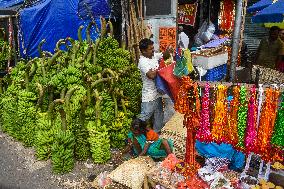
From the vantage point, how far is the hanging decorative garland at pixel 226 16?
42.0 ft

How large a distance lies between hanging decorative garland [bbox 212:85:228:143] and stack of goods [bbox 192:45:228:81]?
410cm

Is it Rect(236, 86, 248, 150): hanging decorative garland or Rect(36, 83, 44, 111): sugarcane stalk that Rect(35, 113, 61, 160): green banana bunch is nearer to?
Rect(36, 83, 44, 111): sugarcane stalk

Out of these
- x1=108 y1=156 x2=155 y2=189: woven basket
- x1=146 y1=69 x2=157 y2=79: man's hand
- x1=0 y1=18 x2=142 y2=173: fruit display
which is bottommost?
x1=108 y1=156 x2=155 y2=189: woven basket

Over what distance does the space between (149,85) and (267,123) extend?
7.61 feet

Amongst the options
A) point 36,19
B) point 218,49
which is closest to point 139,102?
point 218,49

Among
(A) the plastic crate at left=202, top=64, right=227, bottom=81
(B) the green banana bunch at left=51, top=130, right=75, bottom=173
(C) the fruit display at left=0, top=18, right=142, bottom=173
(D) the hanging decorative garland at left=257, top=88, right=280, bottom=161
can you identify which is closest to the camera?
(D) the hanging decorative garland at left=257, top=88, right=280, bottom=161

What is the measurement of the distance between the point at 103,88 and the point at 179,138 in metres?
1.81

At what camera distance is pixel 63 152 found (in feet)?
18.5

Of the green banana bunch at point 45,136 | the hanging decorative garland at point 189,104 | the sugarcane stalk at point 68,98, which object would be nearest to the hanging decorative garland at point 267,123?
the hanging decorative garland at point 189,104

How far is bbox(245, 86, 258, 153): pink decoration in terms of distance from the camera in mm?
3892

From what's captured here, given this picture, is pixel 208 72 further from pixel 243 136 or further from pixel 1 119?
pixel 1 119

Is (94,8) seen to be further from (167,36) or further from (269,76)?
(269,76)

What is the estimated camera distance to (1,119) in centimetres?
809

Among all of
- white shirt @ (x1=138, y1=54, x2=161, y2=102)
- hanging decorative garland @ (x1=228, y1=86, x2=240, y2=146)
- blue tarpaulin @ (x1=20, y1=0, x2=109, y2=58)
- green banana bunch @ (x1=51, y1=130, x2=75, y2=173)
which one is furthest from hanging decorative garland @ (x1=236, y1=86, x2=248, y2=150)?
blue tarpaulin @ (x1=20, y1=0, x2=109, y2=58)
